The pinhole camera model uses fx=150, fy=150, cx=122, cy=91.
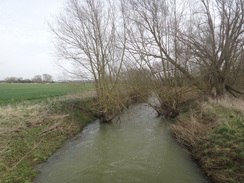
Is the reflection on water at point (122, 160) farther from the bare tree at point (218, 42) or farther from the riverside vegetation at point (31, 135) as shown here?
the bare tree at point (218, 42)

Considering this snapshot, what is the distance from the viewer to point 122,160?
6.19 meters

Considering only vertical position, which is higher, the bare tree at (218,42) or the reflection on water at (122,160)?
the bare tree at (218,42)

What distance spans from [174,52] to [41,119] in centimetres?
1066

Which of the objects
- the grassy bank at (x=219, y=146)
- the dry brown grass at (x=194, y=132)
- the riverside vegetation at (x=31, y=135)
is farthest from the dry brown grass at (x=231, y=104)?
the riverside vegetation at (x=31, y=135)

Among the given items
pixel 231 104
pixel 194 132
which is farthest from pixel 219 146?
pixel 231 104

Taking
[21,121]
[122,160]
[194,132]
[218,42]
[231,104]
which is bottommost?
[122,160]

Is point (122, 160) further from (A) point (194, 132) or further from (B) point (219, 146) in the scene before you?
(B) point (219, 146)

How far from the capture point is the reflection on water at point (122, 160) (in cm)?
506

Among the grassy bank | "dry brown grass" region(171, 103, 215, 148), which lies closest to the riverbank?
the grassy bank

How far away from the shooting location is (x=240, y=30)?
1233 cm

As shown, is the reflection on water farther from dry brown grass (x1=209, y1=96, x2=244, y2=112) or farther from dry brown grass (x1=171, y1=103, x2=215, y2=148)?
dry brown grass (x1=209, y1=96, x2=244, y2=112)

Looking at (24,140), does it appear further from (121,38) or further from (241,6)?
(241,6)

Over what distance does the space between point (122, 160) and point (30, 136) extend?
4.56 m

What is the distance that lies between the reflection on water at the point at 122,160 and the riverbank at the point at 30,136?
0.47 metres
